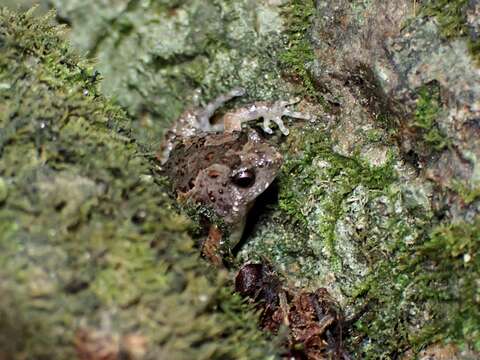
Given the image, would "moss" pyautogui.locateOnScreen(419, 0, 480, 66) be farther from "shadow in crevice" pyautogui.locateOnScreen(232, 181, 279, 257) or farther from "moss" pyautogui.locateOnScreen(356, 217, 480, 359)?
"shadow in crevice" pyautogui.locateOnScreen(232, 181, 279, 257)

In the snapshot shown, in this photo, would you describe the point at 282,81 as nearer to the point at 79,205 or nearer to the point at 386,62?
the point at 386,62

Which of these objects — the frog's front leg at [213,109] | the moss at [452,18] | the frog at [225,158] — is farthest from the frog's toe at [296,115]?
the moss at [452,18]

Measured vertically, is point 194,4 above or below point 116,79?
above

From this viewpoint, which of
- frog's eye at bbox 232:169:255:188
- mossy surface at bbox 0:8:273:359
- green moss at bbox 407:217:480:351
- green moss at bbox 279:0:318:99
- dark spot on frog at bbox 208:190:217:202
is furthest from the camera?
dark spot on frog at bbox 208:190:217:202

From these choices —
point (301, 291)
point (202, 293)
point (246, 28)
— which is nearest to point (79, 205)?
point (202, 293)

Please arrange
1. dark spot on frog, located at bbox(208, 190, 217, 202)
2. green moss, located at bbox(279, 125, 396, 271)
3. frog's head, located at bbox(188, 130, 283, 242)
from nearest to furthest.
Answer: green moss, located at bbox(279, 125, 396, 271) → frog's head, located at bbox(188, 130, 283, 242) → dark spot on frog, located at bbox(208, 190, 217, 202)

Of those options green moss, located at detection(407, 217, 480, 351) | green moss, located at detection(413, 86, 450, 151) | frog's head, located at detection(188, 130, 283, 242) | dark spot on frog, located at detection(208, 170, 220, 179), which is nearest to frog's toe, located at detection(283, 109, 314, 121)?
frog's head, located at detection(188, 130, 283, 242)
